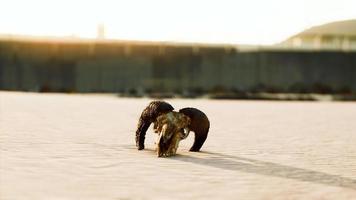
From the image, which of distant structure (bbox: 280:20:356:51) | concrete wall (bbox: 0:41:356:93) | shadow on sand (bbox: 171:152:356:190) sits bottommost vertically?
shadow on sand (bbox: 171:152:356:190)

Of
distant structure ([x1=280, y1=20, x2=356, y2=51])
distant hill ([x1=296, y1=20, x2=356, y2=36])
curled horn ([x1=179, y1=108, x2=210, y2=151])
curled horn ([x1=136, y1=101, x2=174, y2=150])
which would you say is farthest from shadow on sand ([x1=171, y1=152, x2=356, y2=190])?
distant hill ([x1=296, y1=20, x2=356, y2=36])

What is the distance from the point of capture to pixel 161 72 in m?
23.5

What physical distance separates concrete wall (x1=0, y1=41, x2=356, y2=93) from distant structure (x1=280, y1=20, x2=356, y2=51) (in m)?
1.40

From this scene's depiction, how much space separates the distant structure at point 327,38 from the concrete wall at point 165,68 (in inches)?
55.2

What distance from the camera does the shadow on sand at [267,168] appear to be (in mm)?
4789

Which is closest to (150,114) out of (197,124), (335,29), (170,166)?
(197,124)

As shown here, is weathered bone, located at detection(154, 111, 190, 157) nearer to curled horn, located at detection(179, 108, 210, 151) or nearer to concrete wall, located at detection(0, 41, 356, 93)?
curled horn, located at detection(179, 108, 210, 151)

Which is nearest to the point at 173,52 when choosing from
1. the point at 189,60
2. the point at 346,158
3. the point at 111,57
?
the point at 189,60

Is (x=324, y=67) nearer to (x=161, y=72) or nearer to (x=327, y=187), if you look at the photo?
(x=161, y=72)

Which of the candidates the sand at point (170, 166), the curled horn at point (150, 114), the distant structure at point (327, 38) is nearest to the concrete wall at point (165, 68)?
the distant structure at point (327, 38)

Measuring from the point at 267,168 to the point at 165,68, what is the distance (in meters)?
18.4

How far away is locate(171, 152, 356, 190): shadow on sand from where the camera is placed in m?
4.79

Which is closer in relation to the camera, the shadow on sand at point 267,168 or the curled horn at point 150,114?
the shadow on sand at point 267,168

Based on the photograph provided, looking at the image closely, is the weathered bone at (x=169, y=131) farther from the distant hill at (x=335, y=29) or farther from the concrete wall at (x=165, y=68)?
the distant hill at (x=335, y=29)
